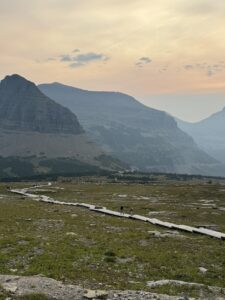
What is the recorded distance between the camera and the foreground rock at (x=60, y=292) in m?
24.3

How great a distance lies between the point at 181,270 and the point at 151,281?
3448 millimetres

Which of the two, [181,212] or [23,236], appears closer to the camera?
[23,236]

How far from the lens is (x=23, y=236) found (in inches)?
1647

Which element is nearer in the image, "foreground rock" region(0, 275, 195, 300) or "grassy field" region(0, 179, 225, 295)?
"foreground rock" region(0, 275, 195, 300)

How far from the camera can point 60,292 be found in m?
25.0

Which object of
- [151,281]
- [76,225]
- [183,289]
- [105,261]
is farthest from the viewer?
[76,225]

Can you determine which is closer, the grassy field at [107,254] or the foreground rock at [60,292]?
the foreground rock at [60,292]

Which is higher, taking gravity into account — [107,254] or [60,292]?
[107,254]

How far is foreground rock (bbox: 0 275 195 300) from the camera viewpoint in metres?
24.3

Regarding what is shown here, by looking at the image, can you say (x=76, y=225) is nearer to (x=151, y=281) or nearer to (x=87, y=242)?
(x=87, y=242)

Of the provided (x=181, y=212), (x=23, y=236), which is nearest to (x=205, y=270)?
(x=23, y=236)

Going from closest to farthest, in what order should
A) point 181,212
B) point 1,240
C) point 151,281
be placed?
point 151,281 → point 1,240 → point 181,212

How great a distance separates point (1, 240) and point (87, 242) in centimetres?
772

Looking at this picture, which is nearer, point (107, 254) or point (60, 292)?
point (60, 292)
